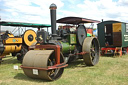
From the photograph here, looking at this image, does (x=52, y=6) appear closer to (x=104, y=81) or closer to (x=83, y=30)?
(x=83, y=30)

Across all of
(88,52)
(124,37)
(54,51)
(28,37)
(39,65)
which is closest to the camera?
(39,65)

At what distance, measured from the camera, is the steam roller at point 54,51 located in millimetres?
4137

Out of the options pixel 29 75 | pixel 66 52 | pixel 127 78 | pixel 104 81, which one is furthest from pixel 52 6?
pixel 127 78

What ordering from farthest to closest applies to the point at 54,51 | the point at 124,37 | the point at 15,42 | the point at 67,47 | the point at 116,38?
the point at 124,37, the point at 116,38, the point at 15,42, the point at 67,47, the point at 54,51

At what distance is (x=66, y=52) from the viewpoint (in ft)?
19.3

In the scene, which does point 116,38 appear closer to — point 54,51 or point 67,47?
point 67,47

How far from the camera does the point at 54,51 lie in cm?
463

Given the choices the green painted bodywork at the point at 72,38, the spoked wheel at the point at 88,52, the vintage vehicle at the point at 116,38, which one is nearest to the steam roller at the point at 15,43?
the green painted bodywork at the point at 72,38

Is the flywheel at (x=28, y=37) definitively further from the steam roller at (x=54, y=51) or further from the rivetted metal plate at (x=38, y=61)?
the rivetted metal plate at (x=38, y=61)

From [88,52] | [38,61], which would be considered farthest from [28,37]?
[38,61]

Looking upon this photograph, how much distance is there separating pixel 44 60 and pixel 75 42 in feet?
8.13

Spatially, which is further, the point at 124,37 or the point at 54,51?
the point at 124,37

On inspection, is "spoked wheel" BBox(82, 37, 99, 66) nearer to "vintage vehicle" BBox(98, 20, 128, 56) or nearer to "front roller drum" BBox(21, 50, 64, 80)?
"front roller drum" BBox(21, 50, 64, 80)

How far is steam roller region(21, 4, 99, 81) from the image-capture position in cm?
414
